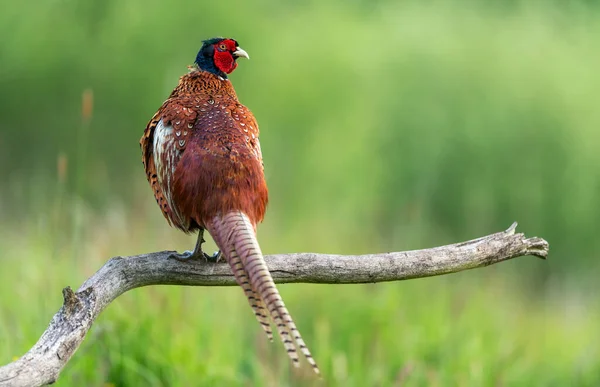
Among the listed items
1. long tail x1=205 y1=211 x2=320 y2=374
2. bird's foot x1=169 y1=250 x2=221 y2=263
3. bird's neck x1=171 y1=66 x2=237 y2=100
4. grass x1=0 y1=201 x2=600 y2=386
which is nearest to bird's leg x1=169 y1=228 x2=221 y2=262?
bird's foot x1=169 y1=250 x2=221 y2=263

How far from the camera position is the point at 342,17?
44.2 feet

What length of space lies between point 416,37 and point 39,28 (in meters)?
4.86

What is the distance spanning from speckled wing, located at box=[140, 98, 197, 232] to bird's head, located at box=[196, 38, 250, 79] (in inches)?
17.5

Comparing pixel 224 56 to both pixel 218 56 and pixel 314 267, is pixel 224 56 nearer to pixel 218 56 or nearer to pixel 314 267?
pixel 218 56

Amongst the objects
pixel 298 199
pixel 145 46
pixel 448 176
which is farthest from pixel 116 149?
pixel 448 176

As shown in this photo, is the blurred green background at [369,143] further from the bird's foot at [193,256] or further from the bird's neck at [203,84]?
the bird's foot at [193,256]

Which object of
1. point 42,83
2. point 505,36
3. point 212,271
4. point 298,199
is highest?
point 505,36

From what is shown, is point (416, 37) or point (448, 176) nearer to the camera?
point (448, 176)

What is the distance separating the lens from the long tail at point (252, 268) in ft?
10.5

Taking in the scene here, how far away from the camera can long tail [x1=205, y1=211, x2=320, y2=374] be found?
3.21 metres

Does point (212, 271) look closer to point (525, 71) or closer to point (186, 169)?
point (186, 169)

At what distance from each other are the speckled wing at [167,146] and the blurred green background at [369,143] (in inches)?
104

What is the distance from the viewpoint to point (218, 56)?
4824 mm

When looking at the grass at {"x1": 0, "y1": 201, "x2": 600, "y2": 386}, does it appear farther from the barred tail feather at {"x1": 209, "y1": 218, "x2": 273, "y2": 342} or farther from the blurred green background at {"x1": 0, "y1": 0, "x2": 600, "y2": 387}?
the barred tail feather at {"x1": 209, "y1": 218, "x2": 273, "y2": 342}
